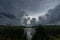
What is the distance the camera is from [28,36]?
39625 mm

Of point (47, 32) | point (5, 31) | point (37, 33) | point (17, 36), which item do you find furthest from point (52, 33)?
point (5, 31)

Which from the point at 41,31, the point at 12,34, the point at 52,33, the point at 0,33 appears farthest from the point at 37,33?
the point at 0,33

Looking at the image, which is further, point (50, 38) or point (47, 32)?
point (47, 32)

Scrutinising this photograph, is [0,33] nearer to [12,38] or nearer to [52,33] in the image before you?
[12,38]

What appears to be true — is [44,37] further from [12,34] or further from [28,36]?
[28,36]

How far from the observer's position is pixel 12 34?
1146 inches

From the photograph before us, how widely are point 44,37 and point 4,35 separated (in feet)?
30.1

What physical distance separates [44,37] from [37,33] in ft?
9.08

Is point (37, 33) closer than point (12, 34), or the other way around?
point (12, 34)

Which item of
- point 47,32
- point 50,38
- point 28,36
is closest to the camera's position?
point 50,38

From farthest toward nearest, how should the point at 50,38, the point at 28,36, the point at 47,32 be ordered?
the point at 28,36, the point at 47,32, the point at 50,38

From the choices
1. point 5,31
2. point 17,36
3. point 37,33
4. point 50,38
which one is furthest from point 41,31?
point 5,31

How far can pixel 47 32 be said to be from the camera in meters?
31.0

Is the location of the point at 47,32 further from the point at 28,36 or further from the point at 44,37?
the point at 28,36
